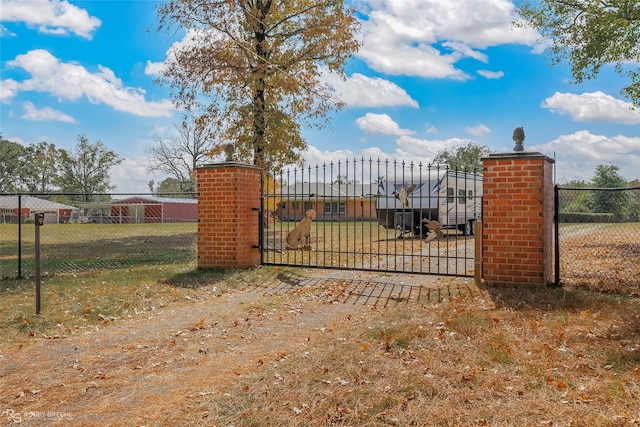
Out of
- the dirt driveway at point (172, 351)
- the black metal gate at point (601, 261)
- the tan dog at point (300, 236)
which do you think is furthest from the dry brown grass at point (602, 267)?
the tan dog at point (300, 236)

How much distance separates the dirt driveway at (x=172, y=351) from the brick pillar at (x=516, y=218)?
61 cm

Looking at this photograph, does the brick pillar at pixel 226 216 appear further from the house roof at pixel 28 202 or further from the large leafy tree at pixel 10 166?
the large leafy tree at pixel 10 166

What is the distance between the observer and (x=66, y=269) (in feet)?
32.0

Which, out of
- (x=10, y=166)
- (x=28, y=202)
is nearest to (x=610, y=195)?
(x=28, y=202)

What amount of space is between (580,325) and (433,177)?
42.2 ft

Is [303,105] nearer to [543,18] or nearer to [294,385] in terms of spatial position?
[543,18]

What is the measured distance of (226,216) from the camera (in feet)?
28.3

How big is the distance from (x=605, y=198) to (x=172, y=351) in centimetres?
2663

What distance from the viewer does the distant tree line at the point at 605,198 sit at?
1714cm

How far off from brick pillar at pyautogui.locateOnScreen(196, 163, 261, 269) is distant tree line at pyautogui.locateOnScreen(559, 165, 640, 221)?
663 cm

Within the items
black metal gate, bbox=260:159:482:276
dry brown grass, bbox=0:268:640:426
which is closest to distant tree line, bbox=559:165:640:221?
black metal gate, bbox=260:159:482:276

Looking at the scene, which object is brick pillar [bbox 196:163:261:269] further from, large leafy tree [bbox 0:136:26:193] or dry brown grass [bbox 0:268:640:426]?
large leafy tree [bbox 0:136:26:193]

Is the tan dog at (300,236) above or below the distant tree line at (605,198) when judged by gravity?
below

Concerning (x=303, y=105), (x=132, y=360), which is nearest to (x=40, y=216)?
(x=132, y=360)
